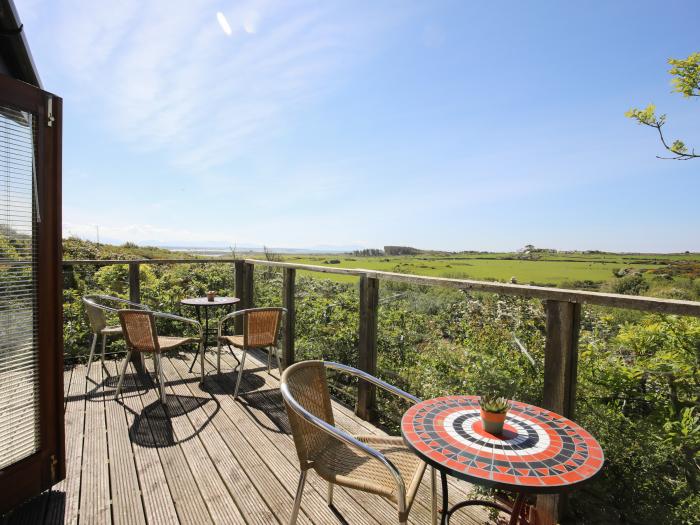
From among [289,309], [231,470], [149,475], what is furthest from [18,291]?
[289,309]

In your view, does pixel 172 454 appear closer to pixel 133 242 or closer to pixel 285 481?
pixel 285 481

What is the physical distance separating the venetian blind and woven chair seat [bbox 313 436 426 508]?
5.20 ft

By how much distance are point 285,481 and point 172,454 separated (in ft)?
2.74

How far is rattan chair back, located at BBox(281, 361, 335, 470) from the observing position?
1.55 metres

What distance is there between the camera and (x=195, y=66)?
237 inches

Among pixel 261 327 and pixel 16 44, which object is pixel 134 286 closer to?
pixel 261 327

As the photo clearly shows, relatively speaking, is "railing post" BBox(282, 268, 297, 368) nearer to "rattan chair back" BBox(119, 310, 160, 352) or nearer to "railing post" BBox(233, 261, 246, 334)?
"rattan chair back" BBox(119, 310, 160, 352)

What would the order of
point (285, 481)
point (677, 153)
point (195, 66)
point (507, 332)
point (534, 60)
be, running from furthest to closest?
point (534, 60) < point (195, 66) < point (677, 153) < point (507, 332) < point (285, 481)

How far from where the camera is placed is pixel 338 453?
5.64 ft

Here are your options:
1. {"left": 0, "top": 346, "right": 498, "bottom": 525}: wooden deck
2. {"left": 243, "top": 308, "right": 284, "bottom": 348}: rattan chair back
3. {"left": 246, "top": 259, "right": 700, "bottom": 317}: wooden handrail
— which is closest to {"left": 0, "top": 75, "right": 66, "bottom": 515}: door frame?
{"left": 0, "top": 346, "right": 498, "bottom": 525}: wooden deck

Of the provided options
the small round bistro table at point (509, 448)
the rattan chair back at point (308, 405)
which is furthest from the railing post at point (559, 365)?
the rattan chair back at point (308, 405)

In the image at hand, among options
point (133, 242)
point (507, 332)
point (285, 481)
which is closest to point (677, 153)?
point (507, 332)

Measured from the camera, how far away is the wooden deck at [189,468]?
74.7 inches

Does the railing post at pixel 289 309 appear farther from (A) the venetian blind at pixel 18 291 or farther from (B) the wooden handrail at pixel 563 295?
(A) the venetian blind at pixel 18 291
